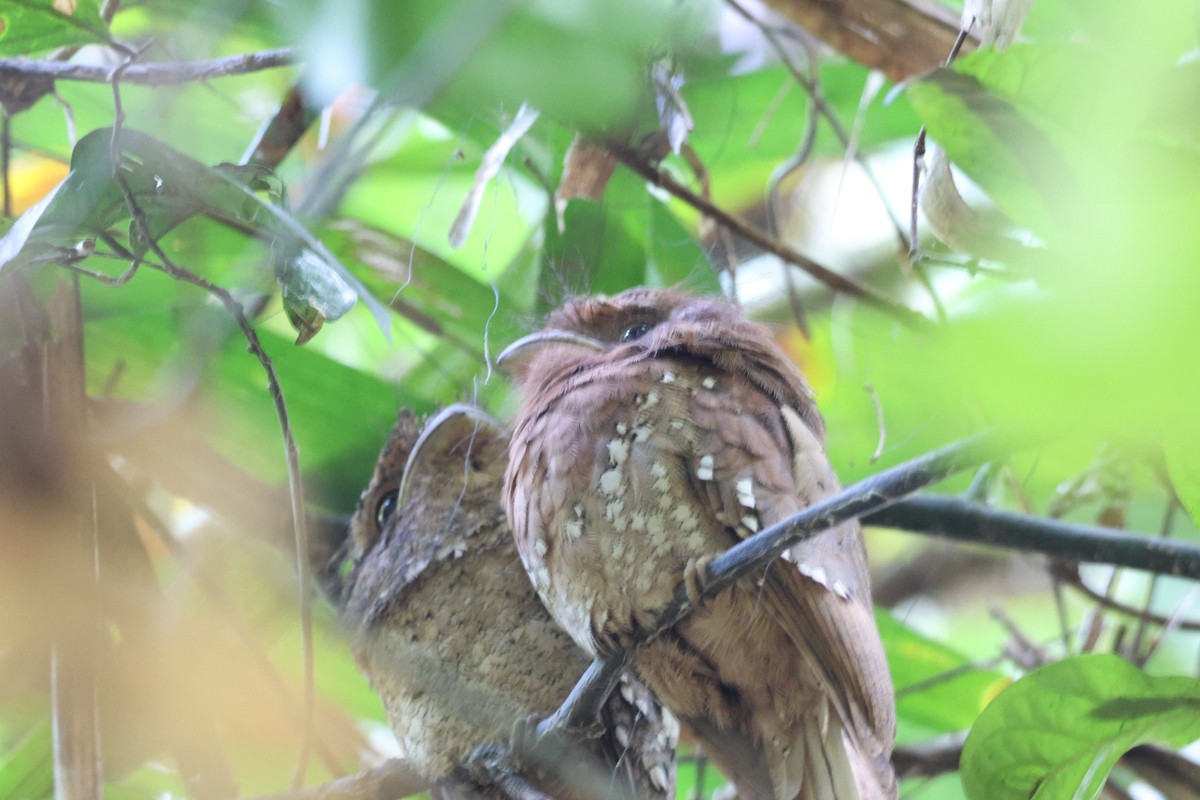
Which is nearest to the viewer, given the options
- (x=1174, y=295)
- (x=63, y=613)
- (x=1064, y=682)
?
(x=1174, y=295)

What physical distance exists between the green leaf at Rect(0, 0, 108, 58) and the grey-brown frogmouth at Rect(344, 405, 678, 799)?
0.80 m

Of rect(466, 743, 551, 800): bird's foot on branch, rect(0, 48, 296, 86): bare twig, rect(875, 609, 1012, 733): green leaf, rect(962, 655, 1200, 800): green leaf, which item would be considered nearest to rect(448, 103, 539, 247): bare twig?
rect(0, 48, 296, 86): bare twig

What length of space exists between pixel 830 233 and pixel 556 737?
4.51 ft

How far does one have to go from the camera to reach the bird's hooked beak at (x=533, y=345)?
1549 millimetres

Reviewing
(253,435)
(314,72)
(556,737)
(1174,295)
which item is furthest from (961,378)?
(253,435)

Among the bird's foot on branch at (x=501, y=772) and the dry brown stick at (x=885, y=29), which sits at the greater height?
the dry brown stick at (x=885, y=29)

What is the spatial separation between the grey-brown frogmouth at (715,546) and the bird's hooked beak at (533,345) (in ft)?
0.28

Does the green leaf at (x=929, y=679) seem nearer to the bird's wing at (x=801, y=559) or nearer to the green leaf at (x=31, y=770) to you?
the bird's wing at (x=801, y=559)

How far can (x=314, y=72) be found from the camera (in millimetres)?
1553

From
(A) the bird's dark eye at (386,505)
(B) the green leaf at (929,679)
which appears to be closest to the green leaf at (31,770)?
(A) the bird's dark eye at (386,505)

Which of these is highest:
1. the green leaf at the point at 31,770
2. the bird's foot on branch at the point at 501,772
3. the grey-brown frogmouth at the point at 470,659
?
the grey-brown frogmouth at the point at 470,659

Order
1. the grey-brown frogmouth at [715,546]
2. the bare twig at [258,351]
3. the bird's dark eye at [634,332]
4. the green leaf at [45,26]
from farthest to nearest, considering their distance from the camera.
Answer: the bird's dark eye at [634,332] → the green leaf at [45,26] → the grey-brown frogmouth at [715,546] → the bare twig at [258,351]

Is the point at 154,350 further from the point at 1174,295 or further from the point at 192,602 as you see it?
the point at 1174,295

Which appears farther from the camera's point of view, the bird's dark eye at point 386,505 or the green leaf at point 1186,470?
the bird's dark eye at point 386,505
